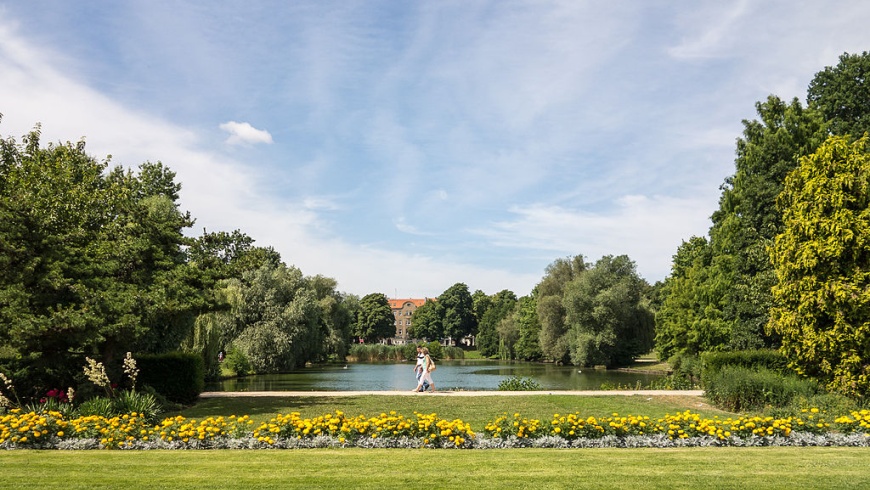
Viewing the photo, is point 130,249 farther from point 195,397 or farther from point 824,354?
point 824,354

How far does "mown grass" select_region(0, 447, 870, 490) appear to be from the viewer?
703cm

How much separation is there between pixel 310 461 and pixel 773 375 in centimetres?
1304

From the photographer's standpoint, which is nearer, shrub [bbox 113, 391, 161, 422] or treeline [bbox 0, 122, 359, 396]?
shrub [bbox 113, 391, 161, 422]

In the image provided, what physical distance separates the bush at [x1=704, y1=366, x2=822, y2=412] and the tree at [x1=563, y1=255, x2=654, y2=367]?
34.0 metres

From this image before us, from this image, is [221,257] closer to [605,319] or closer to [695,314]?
[695,314]

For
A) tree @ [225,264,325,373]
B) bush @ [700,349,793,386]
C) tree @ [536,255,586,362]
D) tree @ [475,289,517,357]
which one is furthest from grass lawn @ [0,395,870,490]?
tree @ [475,289,517,357]

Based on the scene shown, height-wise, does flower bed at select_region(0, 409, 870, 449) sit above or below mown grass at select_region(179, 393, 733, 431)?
above

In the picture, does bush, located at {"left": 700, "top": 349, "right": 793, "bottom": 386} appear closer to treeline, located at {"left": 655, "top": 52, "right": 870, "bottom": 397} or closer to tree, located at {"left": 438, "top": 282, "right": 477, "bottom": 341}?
treeline, located at {"left": 655, "top": 52, "right": 870, "bottom": 397}

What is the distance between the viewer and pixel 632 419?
992cm

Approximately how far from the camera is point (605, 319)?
5050 centimetres

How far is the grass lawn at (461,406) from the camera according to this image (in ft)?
47.1

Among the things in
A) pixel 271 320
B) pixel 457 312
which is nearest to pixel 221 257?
pixel 271 320

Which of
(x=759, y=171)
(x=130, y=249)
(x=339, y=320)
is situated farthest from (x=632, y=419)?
(x=339, y=320)

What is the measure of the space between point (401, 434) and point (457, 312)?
347 ft
